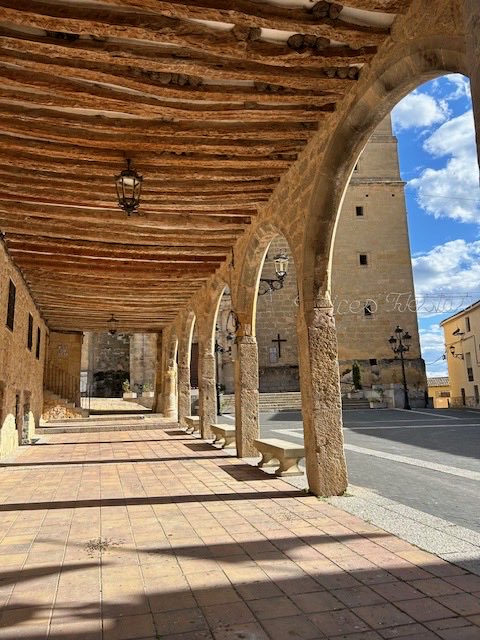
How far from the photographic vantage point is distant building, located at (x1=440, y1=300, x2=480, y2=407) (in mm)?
21547

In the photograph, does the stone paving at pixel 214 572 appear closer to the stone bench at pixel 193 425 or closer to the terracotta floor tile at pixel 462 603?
the terracotta floor tile at pixel 462 603

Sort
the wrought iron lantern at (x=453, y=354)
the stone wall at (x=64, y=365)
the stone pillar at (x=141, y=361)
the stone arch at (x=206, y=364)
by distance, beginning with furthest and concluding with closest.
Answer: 1. the stone pillar at (x=141, y=361)
2. the wrought iron lantern at (x=453, y=354)
3. the stone wall at (x=64, y=365)
4. the stone arch at (x=206, y=364)

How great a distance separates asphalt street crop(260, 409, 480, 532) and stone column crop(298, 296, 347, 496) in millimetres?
626

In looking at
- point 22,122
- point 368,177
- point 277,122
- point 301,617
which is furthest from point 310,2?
point 368,177

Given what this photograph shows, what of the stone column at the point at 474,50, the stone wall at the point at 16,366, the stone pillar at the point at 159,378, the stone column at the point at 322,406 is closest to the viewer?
the stone column at the point at 474,50

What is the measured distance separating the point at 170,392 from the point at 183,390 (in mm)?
3197

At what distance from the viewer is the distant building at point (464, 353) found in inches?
848

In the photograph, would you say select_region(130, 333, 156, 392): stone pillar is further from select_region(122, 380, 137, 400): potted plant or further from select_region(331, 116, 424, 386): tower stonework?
select_region(331, 116, 424, 386): tower stonework

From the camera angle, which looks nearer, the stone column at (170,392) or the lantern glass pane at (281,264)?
the lantern glass pane at (281,264)

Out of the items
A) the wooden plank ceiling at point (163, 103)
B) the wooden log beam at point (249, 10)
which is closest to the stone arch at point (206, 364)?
the wooden plank ceiling at point (163, 103)

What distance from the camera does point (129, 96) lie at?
12.2 ft

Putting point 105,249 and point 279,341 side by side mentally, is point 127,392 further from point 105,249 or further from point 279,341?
point 105,249

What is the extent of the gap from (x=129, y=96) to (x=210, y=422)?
7300 millimetres

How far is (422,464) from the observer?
6391 millimetres
